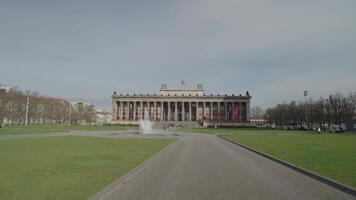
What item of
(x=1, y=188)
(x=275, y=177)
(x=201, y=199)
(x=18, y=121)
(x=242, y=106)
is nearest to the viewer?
(x=201, y=199)

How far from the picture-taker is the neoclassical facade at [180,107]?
150750 mm

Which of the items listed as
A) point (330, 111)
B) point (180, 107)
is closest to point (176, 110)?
point (180, 107)

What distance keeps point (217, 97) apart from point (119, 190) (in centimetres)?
14450

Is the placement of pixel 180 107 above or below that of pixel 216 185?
above

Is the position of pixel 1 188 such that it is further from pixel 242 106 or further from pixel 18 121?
pixel 242 106

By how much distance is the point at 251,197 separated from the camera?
8.67m

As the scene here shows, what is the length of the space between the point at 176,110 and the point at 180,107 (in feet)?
14.8

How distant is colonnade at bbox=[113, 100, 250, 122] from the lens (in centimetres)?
15388

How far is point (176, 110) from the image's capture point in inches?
6220

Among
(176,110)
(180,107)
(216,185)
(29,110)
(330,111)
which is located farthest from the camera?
(180,107)

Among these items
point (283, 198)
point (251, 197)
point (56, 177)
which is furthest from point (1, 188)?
point (283, 198)

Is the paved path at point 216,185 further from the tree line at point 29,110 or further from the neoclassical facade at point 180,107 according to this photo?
the neoclassical facade at point 180,107

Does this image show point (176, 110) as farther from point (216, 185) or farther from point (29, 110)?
point (216, 185)

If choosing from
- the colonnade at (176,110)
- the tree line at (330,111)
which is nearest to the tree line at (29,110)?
the colonnade at (176,110)
